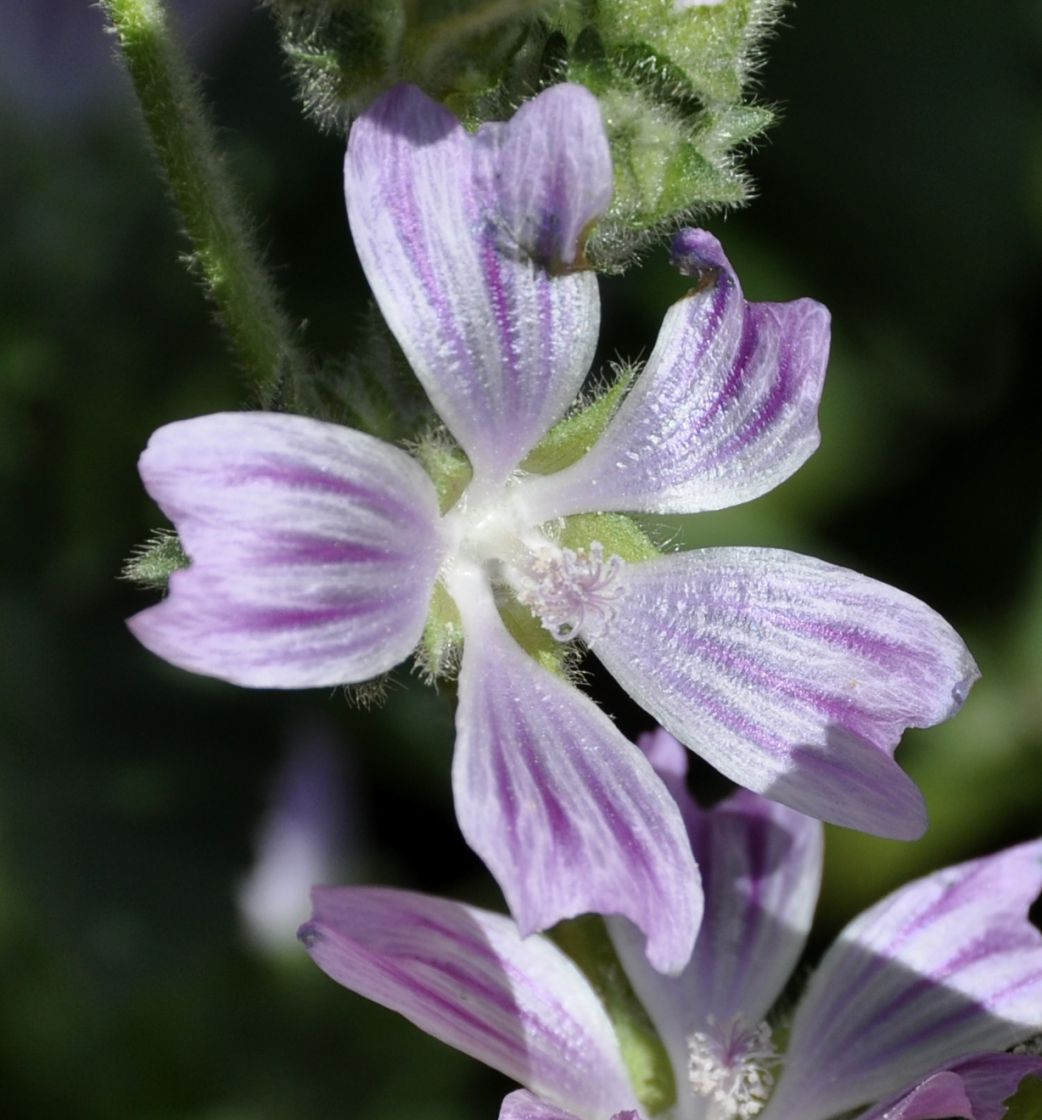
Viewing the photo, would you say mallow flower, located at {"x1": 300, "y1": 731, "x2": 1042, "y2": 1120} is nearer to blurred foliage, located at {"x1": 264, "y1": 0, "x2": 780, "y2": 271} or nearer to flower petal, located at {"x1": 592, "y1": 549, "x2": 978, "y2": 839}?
flower petal, located at {"x1": 592, "y1": 549, "x2": 978, "y2": 839}

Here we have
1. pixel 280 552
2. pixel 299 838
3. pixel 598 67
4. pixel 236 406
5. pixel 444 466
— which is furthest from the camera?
pixel 299 838

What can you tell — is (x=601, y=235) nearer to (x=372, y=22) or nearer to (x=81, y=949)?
(x=372, y=22)

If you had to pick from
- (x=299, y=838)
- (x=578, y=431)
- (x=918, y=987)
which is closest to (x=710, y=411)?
(x=578, y=431)

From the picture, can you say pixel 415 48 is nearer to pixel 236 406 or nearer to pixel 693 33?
pixel 693 33

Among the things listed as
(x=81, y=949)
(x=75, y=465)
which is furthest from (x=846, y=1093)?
(x=75, y=465)

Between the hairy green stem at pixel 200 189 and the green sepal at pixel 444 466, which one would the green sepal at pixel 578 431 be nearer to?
the green sepal at pixel 444 466
